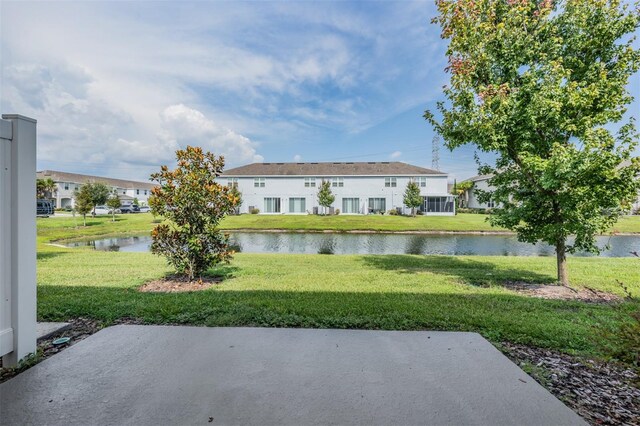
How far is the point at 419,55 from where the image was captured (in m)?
8.74

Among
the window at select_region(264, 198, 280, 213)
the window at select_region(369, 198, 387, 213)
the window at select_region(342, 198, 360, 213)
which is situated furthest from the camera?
the window at select_region(264, 198, 280, 213)

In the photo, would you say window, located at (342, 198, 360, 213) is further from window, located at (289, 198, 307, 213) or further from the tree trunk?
the tree trunk

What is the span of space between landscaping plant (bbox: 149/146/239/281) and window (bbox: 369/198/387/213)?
98.9 feet

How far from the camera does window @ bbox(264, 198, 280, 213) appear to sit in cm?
3634

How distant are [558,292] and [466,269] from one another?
8.48 feet

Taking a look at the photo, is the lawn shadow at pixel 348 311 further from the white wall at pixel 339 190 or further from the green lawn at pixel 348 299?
the white wall at pixel 339 190

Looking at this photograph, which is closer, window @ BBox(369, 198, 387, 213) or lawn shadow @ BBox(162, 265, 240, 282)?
lawn shadow @ BBox(162, 265, 240, 282)

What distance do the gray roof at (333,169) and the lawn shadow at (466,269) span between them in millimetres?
26322

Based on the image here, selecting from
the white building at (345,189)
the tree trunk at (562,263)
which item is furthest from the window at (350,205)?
the tree trunk at (562,263)

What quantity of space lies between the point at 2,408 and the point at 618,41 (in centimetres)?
945

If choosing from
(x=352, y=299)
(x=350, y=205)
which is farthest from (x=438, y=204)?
(x=352, y=299)

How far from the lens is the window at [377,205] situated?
3550cm

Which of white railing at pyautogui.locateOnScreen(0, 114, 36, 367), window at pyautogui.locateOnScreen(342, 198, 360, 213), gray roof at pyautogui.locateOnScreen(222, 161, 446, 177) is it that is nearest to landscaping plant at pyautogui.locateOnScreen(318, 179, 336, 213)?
window at pyautogui.locateOnScreen(342, 198, 360, 213)

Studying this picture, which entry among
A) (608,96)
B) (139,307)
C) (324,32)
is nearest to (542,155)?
(608,96)
